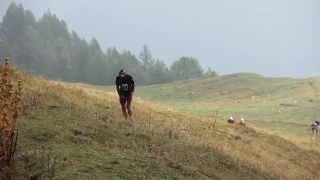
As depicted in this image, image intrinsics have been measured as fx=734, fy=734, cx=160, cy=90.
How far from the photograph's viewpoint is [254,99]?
247 feet

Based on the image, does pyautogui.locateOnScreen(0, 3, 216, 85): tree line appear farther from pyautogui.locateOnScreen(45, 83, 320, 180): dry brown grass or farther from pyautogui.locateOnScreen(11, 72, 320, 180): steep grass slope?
pyautogui.locateOnScreen(11, 72, 320, 180): steep grass slope

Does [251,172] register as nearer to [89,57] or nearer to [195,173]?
[195,173]

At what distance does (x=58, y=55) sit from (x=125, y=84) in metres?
141

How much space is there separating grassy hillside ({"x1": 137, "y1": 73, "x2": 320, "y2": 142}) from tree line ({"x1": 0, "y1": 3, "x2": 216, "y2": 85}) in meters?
68.1

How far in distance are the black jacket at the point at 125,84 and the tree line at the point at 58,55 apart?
122 meters

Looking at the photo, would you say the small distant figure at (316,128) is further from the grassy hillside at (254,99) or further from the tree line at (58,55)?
the tree line at (58,55)

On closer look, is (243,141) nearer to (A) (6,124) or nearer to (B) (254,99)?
(A) (6,124)

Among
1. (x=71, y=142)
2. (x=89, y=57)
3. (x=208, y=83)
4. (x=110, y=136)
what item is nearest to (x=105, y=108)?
(x=110, y=136)

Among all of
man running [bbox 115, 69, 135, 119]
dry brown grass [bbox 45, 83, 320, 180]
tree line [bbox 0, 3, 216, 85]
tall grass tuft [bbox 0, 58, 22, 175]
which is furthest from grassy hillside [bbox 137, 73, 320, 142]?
tree line [bbox 0, 3, 216, 85]

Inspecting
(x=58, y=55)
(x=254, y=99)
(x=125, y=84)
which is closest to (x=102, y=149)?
(x=125, y=84)

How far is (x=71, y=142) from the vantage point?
19.1m

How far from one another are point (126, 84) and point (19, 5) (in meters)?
151

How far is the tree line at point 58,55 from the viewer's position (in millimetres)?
158125

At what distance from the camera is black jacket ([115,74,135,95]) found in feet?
87.0
